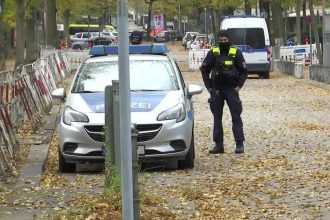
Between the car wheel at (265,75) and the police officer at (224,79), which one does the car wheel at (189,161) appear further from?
the car wheel at (265,75)

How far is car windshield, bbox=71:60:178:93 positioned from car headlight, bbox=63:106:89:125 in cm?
74

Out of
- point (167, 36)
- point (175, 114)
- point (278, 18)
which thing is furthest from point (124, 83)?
point (167, 36)

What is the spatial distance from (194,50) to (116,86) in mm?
35029

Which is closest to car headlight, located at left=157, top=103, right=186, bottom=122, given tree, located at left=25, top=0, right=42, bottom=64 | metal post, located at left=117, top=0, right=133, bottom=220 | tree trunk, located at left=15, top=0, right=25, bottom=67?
metal post, located at left=117, top=0, right=133, bottom=220

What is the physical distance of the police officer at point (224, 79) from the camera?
12570 mm

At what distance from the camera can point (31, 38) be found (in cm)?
3441

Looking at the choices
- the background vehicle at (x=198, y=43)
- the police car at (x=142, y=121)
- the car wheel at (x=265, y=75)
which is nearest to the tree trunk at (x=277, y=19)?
the background vehicle at (x=198, y=43)

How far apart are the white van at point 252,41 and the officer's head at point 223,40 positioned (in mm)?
22232

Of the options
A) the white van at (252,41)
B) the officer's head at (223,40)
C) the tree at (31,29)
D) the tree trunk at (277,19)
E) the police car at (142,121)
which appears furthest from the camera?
the tree trunk at (277,19)

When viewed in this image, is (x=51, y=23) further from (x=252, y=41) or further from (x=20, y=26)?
(x=20, y=26)

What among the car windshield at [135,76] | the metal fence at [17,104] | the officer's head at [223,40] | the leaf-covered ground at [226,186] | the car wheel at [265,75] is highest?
the officer's head at [223,40]

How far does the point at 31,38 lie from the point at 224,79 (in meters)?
22.9

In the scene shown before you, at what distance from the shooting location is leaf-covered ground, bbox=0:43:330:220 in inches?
324

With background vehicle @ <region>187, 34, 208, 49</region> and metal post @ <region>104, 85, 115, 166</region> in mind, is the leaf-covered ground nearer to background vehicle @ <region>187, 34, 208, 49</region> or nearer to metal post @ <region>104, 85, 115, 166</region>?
metal post @ <region>104, 85, 115, 166</region>
